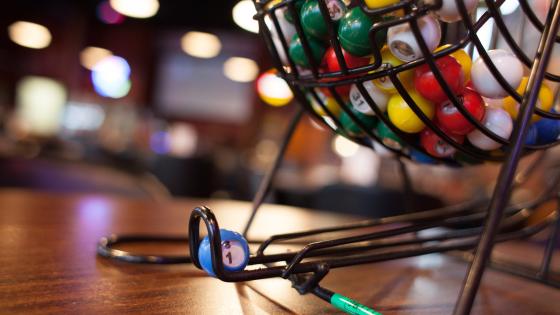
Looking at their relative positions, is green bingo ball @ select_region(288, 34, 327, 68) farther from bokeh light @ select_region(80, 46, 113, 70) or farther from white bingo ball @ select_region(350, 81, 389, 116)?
bokeh light @ select_region(80, 46, 113, 70)

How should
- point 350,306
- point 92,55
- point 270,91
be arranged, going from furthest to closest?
point 92,55 → point 270,91 → point 350,306

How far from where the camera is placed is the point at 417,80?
0.90 feet

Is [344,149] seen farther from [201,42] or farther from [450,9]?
[450,9]

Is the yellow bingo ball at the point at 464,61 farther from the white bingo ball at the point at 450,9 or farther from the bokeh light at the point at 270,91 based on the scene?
the bokeh light at the point at 270,91

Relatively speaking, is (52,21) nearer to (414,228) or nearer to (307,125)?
(307,125)

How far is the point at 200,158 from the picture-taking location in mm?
2572

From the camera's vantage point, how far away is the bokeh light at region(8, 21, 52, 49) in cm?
716

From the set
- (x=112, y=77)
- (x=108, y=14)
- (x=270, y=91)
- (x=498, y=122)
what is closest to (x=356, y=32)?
(x=498, y=122)

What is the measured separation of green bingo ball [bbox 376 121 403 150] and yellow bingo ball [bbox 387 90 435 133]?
3 cm

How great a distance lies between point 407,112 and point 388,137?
46mm

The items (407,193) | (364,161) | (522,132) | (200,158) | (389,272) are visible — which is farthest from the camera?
(364,161)

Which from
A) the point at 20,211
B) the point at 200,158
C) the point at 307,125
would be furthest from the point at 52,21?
the point at 20,211

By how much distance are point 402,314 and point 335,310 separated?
0.04 meters

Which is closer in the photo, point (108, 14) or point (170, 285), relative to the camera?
point (170, 285)
